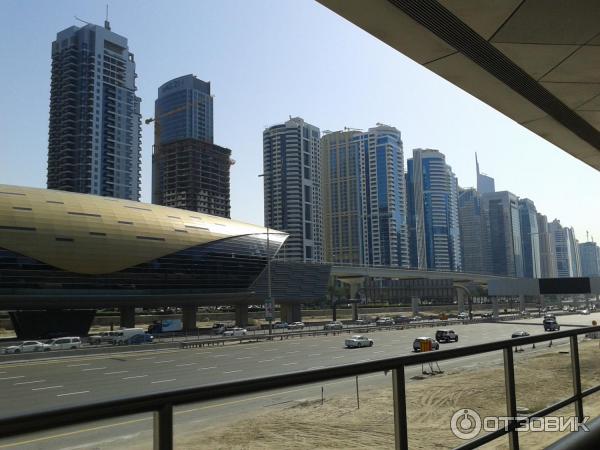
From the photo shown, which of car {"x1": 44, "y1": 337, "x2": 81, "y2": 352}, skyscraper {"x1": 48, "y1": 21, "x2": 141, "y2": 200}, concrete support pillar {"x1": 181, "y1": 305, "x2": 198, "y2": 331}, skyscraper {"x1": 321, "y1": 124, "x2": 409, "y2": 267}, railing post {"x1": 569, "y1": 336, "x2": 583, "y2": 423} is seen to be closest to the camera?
railing post {"x1": 569, "y1": 336, "x2": 583, "y2": 423}

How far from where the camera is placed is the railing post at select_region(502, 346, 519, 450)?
4.34 metres

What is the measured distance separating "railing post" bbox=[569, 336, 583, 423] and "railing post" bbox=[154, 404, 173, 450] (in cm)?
495

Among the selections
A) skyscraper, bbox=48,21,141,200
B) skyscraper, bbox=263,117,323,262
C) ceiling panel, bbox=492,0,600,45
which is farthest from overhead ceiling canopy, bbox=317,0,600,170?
skyscraper, bbox=48,21,141,200

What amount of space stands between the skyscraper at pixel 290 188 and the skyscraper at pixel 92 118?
45.9 metres

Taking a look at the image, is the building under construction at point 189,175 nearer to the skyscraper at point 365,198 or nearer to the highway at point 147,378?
the skyscraper at point 365,198

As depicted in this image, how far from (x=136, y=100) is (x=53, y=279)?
114703mm

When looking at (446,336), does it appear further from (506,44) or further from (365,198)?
(365,198)

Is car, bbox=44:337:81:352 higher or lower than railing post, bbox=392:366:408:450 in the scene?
lower

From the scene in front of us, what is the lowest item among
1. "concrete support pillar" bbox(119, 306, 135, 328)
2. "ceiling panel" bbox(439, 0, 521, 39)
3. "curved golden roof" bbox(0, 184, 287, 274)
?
"concrete support pillar" bbox(119, 306, 135, 328)

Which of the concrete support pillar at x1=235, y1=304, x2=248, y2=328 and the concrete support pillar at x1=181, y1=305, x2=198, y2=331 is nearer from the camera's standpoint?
the concrete support pillar at x1=181, y1=305, x2=198, y2=331

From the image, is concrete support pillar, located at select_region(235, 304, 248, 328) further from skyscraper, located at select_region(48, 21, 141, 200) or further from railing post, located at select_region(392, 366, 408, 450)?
railing post, located at select_region(392, 366, 408, 450)

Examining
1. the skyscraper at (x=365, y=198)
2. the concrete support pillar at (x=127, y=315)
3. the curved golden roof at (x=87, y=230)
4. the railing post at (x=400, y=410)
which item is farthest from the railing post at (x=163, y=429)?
the skyscraper at (x=365, y=198)

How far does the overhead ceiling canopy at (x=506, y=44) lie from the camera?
5180mm

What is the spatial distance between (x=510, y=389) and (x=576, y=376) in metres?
1.72
